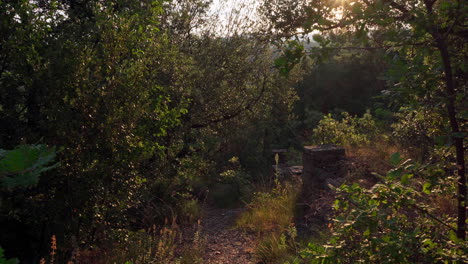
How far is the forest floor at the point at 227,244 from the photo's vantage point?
18.3 ft

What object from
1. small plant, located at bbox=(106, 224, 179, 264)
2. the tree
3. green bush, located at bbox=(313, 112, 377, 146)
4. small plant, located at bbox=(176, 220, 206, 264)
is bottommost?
small plant, located at bbox=(176, 220, 206, 264)

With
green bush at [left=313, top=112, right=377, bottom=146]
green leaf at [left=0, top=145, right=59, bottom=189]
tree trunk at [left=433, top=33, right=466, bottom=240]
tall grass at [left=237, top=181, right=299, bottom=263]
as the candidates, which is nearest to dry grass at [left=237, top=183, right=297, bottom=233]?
tall grass at [left=237, top=181, right=299, bottom=263]

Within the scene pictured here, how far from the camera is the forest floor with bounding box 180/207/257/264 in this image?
5586 mm

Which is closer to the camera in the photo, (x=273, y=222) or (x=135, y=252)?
(x=135, y=252)

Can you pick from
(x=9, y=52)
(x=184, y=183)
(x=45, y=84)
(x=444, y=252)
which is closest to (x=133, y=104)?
(x=45, y=84)

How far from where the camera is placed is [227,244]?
632 cm

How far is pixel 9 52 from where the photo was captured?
4008 mm

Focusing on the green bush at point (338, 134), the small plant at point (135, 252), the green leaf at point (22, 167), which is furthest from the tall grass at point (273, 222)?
the green leaf at point (22, 167)

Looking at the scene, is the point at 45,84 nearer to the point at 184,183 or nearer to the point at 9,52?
the point at 9,52

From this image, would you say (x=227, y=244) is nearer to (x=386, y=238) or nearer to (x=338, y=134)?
Result: (x=338, y=134)

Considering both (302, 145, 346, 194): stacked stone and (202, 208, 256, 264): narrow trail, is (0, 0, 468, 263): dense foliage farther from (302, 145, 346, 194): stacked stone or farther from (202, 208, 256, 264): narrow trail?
(302, 145, 346, 194): stacked stone

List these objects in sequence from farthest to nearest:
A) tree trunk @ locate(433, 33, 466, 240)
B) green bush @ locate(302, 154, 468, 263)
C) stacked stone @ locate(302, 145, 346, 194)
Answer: stacked stone @ locate(302, 145, 346, 194), tree trunk @ locate(433, 33, 466, 240), green bush @ locate(302, 154, 468, 263)

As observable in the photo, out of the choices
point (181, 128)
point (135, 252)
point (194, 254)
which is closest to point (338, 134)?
point (181, 128)

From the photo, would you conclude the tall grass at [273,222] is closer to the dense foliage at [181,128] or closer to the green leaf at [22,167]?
the dense foliage at [181,128]
